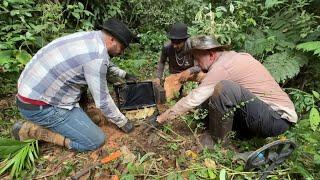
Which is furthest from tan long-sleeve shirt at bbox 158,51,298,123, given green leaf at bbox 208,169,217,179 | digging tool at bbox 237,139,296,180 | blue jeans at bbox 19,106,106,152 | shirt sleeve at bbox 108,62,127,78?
shirt sleeve at bbox 108,62,127,78

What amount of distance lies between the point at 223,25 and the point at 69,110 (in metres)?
2.65

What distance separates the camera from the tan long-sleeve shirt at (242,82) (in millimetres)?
3377

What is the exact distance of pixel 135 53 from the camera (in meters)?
7.65

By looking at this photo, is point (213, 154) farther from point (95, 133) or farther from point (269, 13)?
point (269, 13)

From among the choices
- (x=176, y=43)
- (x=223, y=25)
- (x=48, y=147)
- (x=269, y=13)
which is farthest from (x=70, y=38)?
(x=269, y=13)

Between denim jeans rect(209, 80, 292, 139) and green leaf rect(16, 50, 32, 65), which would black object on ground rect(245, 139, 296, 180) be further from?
green leaf rect(16, 50, 32, 65)

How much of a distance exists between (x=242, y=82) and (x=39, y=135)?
2239 millimetres

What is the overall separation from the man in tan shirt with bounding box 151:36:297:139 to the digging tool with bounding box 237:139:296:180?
28 cm

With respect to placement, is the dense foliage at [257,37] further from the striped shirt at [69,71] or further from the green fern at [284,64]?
the striped shirt at [69,71]

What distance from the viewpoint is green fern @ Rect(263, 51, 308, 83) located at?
4.62m

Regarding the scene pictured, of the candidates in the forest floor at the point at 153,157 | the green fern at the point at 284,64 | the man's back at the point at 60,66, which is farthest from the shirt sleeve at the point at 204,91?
the green fern at the point at 284,64

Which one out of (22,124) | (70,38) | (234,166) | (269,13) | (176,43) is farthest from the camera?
(269,13)

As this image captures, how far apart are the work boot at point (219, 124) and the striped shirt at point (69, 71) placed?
1048 mm

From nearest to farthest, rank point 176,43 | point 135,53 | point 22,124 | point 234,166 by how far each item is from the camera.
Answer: point 234,166 < point 22,124 < point 176,43 < point 135,53
